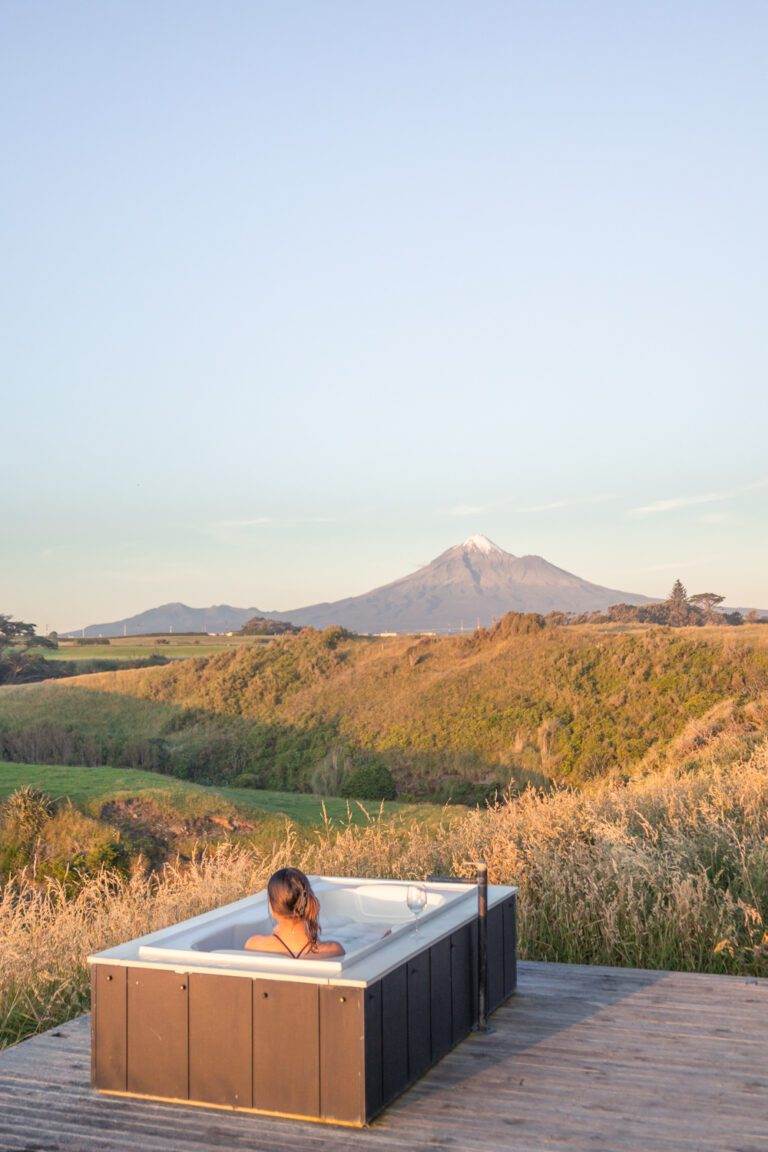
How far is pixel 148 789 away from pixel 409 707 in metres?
11.8

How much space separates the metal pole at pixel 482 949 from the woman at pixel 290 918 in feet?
2.26

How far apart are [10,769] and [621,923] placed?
49.1ft

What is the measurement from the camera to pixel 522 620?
1201 inches

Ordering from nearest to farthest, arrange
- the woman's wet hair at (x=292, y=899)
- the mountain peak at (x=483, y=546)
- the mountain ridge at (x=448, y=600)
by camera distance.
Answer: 1. the woman's wet hair at (x=292, y=899)
2. the mountain ridge at (x=448, y=600)
3. the mountain peak at (x=483, y=546)

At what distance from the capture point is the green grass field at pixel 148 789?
642 inches

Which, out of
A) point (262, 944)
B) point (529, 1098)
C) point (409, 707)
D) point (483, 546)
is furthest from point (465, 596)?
point (529, 1098)

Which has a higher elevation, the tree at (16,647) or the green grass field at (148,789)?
the tree at (16,647)

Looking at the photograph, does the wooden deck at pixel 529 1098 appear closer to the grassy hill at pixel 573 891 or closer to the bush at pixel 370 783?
the grassy hill at pixel 573 891

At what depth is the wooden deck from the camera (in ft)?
11.1

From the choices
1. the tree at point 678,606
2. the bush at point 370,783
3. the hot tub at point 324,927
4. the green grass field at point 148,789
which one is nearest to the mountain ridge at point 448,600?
the tree at point 678,606

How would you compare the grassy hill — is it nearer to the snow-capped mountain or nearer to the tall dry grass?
the tall dry grass

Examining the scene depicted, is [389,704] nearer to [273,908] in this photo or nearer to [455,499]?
[455,499]

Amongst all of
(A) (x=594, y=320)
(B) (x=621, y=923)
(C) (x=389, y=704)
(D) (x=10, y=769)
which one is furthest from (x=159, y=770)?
(B) (x=621, y=923)

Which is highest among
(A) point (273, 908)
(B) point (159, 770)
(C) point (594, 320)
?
(C) point (594, 320)
